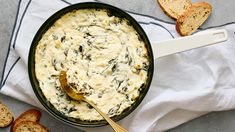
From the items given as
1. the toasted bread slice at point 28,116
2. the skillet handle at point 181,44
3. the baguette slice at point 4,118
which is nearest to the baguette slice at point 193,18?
the skillet handle at point 181,44

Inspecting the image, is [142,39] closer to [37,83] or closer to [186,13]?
[186,13]

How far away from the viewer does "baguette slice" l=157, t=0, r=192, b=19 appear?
1.92 meters

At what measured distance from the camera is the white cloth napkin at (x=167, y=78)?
182 centimetres

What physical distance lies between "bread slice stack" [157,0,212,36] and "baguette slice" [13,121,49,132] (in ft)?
2.26

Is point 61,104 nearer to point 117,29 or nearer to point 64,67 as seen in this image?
point 64,67

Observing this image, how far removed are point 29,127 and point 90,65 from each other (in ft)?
1.23

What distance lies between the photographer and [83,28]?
5.64 feet

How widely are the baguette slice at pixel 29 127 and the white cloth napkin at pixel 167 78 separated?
0.08 metres

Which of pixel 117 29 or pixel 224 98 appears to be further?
pixel 224 98

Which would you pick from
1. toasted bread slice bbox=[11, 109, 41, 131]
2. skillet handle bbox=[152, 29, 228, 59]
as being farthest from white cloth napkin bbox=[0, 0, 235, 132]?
skillet handle bbox=[152, 29, 228, 59]

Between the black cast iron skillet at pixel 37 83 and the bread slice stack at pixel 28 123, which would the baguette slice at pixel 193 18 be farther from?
the bread slice stack at pixel 28 123

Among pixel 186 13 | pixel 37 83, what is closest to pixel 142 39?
pixel 186 13

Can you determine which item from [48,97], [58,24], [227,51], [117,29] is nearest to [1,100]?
[48,97]

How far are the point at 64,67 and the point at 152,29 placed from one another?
1.37 ft
